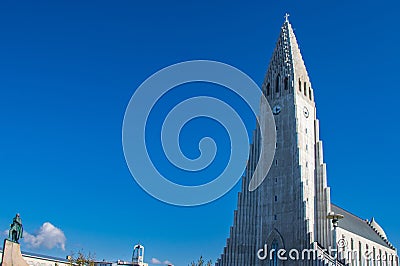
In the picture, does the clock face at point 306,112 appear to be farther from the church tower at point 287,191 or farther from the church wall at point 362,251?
the church wall at point 362,251

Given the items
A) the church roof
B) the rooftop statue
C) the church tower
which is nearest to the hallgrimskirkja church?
the church tower

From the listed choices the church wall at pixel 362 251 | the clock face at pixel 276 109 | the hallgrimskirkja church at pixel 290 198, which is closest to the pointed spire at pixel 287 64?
the hallgrimskirkja church at pixel 290 198

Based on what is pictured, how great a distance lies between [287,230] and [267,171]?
10044 millimetres

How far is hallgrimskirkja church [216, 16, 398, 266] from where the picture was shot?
214ft

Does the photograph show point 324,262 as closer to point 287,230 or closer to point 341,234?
point 287,230

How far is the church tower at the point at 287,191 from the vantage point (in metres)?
66.4

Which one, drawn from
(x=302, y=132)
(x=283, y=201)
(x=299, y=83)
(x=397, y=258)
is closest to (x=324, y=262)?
(x=283, y=201)

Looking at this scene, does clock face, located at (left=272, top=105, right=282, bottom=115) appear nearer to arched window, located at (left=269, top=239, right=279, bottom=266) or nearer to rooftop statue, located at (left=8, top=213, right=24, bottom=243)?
arched window, located at (left=269, top=239, right=279, bottom=266)

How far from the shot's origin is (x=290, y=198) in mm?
68125

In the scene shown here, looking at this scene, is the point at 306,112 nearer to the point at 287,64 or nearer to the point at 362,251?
the point at 287,64

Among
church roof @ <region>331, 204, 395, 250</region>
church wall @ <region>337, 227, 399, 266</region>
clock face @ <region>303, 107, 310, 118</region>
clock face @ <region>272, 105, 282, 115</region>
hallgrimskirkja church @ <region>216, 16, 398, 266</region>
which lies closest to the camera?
hallgrimskirkja church @ <region>216, 16, 398, 266</region>

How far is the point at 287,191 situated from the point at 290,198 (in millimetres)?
1205

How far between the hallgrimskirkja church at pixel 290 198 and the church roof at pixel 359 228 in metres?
1.92

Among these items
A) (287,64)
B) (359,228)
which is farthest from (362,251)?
(287,64)
